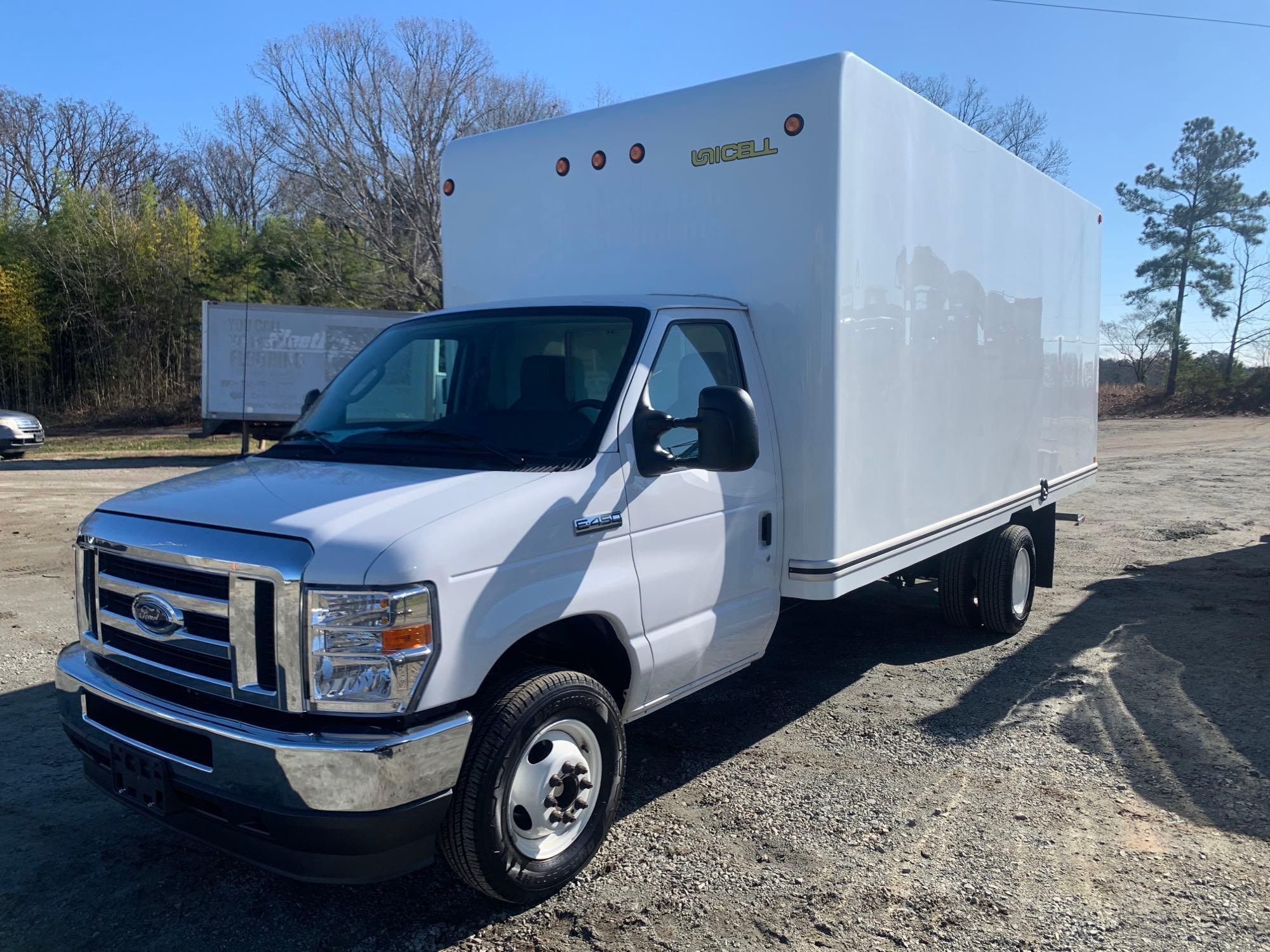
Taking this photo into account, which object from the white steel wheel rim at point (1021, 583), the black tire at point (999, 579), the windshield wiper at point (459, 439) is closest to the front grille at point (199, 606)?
the windshield wiper at point (459, 439)

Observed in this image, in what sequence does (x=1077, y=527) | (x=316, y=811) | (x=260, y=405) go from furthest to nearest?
(x=260, y=405) → (x=1077, y=527) → (x=316, y=811)

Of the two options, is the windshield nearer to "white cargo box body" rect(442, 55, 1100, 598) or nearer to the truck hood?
the truck hood

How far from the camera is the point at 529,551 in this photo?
3.45m

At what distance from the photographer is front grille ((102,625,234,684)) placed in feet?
10.7

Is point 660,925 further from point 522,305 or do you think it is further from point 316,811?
point 522,305

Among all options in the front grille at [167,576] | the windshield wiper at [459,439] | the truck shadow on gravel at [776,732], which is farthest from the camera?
the windshield wiper at [459,439]

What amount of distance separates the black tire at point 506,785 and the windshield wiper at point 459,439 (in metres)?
0.81

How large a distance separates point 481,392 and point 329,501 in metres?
1.14

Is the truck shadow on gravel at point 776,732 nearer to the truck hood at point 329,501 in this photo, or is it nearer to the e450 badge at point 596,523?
the truck hood at point 329,501

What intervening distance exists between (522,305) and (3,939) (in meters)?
3.14

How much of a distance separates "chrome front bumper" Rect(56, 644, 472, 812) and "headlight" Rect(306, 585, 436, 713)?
11 cm

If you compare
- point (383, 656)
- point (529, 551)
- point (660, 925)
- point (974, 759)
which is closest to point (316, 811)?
point (383, 656)

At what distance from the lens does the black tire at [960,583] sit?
23.3 ft

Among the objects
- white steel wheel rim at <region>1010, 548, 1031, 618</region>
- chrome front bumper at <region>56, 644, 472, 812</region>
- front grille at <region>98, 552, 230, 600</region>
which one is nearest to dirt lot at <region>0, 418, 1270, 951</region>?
white steel wheel rim at <region>1010, 548, 1031, 618</region>
